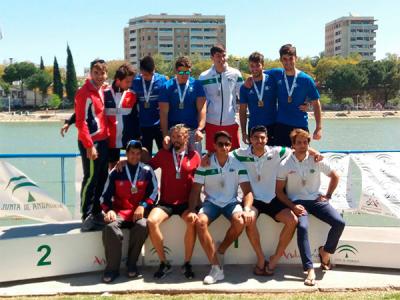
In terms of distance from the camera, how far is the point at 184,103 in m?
5.65

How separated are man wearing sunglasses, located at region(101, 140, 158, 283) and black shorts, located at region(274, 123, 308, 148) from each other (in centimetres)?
164

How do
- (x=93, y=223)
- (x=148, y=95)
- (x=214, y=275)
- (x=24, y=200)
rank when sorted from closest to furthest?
(x=214, y=275) < (x=93, y=223) < (x=148, y=95) < (x=24, y=200)

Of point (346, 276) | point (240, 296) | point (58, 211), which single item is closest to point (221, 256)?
point (240, 296)

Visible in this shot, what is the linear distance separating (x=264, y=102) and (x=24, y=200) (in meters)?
3.25

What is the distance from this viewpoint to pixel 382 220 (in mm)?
7812

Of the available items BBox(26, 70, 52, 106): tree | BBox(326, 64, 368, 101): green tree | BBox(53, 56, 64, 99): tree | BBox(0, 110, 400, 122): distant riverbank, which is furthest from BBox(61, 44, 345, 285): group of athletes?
BBox(26, 70, 52, 106): tree

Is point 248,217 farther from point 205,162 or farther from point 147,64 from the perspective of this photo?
point 147,64

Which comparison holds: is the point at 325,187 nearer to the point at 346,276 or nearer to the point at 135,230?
the point at 346,276

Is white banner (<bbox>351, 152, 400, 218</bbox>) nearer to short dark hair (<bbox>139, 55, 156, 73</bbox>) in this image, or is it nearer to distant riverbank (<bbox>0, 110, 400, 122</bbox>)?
short dark hair (<bbox>139, 55, 156, 73</bbox>)

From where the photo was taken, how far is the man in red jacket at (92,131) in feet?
17.0

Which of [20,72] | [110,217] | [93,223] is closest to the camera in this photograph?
[110,217]

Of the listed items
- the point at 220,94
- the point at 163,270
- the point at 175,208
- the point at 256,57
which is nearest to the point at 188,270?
the point at 163,270

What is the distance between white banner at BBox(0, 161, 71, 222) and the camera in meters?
6.04

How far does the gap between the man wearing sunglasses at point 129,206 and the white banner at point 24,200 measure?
4.55ft
